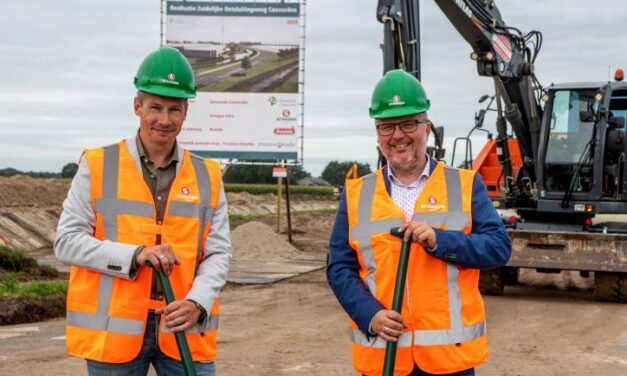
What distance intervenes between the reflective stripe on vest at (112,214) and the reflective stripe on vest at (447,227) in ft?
2.07

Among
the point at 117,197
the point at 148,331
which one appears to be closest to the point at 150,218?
the point at 117,197

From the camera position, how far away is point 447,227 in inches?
149

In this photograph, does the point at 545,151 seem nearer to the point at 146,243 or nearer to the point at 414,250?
the point at 414,250

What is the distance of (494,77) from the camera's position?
1499 centimetres

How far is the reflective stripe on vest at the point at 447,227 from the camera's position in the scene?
12.2 feet

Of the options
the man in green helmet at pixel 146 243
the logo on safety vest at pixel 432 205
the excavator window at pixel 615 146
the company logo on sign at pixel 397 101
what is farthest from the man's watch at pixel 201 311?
the excavator window at pixel 615 146

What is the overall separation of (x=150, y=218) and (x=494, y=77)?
12.0m

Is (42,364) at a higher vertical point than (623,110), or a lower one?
lower

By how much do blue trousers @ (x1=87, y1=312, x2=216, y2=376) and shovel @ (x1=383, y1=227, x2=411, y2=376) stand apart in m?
0.70

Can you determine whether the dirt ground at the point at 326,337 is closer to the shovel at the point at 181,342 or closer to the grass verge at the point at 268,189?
the shovel at the point at 181,342

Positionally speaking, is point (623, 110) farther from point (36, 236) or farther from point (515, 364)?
point (36, 236)

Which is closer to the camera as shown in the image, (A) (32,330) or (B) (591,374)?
(B) (591,374)

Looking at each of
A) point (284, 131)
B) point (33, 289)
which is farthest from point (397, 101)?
point (284, 131)

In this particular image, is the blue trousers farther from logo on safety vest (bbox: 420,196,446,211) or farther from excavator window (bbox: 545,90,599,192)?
excavator window (bbox: 545,90,599,192)
